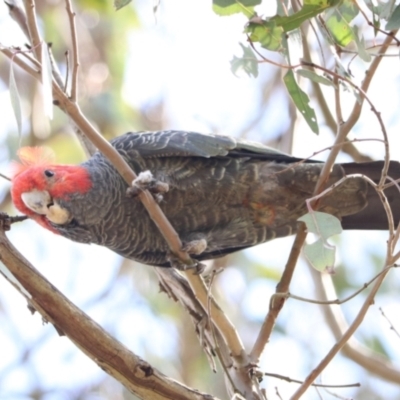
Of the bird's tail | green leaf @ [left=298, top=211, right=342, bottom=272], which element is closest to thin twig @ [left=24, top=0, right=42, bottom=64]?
green leaf @ [left=298, top=211, right=342, bottom=272]

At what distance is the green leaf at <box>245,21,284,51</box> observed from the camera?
2.13 metres

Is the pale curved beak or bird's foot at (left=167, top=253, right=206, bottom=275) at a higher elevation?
bird's foot at (left=167, top=253, right=206, bottom=275)

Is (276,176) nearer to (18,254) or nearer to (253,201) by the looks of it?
(253,201)

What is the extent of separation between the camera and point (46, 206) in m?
2.80

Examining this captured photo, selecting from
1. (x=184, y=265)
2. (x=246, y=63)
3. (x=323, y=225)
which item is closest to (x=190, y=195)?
(x=184, y=265)

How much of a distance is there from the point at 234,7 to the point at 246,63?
21 cm

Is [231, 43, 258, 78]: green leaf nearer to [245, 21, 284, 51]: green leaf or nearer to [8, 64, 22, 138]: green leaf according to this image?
[245, 21, 284, 51]: green leaf

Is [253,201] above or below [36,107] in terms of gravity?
A: below

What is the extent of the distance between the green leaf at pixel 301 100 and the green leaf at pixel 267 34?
0.57 ft

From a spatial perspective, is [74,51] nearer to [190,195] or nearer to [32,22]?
[32,22]

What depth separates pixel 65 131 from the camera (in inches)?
224

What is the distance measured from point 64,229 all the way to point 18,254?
0.81 m

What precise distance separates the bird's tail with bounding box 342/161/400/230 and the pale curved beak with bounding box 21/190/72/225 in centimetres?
127

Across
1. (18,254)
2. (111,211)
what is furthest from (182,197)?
(18,254)
